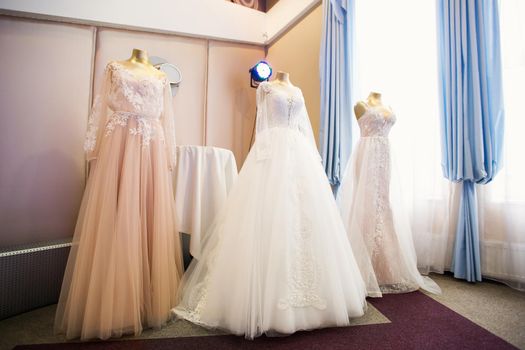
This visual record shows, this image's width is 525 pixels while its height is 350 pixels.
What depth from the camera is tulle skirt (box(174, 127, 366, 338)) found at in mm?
1318

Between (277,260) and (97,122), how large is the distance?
1277 millimetres

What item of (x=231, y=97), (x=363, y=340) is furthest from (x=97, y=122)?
(x=231, y=97)

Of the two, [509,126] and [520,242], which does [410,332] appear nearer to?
[520,242]

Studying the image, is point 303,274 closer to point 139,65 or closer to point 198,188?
point 198,188

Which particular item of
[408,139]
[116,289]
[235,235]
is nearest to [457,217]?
[408,139]

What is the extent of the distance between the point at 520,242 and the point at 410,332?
1261 millimetres

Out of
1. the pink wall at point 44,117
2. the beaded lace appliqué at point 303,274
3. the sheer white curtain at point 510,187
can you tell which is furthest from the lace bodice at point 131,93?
the sheer white curtain at point 510,187

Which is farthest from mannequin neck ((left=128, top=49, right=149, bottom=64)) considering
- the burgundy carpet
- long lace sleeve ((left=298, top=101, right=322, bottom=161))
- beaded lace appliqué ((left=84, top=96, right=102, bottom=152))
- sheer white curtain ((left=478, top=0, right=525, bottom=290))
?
sheer white curtain ((left=478, top=0, right=525, bottom=290))

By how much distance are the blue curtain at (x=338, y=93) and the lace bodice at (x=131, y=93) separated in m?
1.63

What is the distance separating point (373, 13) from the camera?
9.16 ft

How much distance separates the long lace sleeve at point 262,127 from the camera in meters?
1.68

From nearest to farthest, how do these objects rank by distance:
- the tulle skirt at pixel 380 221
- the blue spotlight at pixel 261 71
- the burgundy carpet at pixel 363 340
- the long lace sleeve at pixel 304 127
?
the burgundy carpet at pixel 363 340, the long lace sleeve at pixel 304 127, the tulle skirt at pixel 380 221, the blue spotlight at pixel 261 71

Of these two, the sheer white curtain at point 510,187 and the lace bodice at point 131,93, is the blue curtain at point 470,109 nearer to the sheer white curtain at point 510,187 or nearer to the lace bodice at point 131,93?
the sheer white curtain at point 510,187

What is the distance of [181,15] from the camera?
10.6 feet
